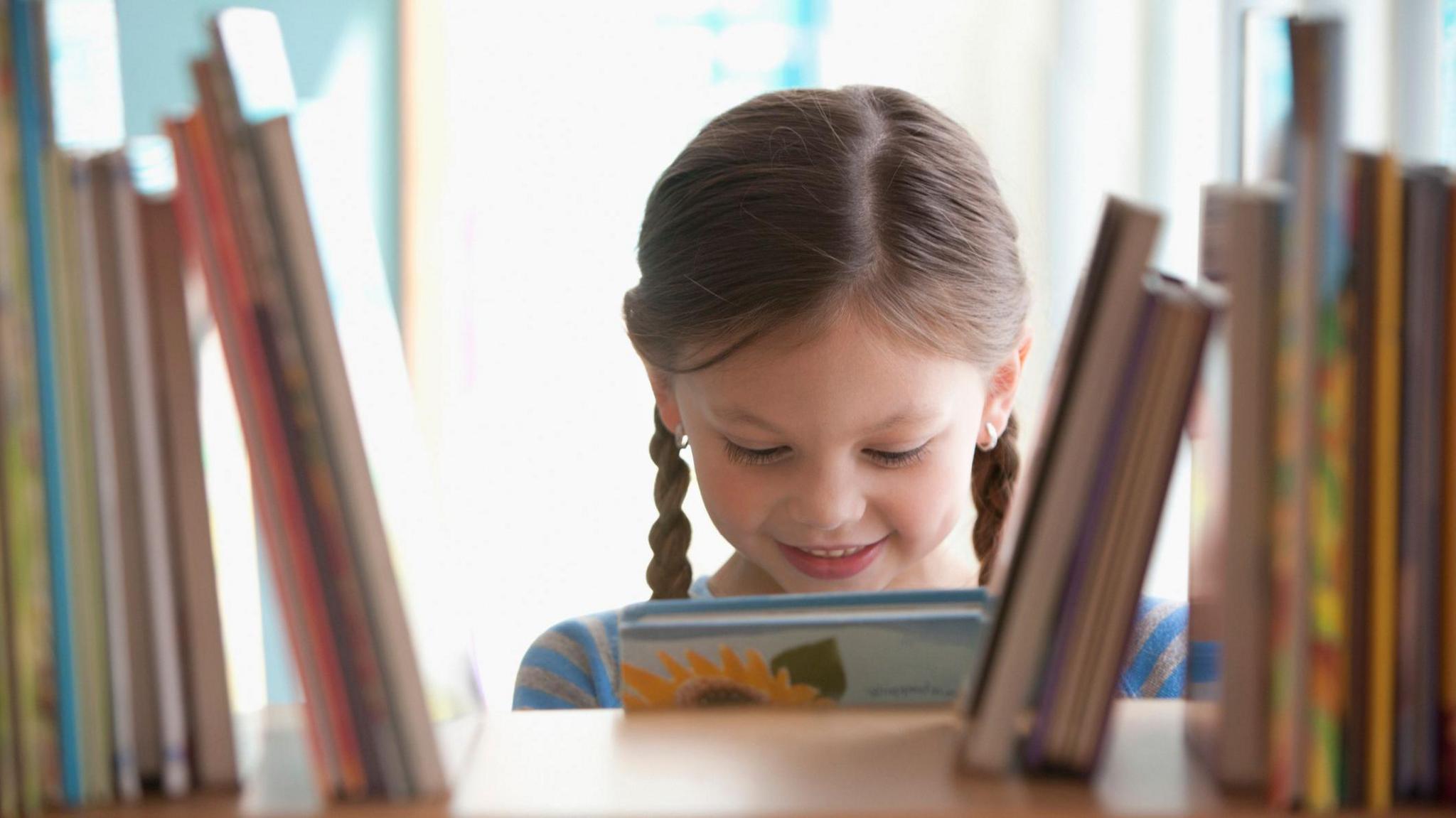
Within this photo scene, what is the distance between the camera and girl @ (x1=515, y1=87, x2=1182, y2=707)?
1143mm

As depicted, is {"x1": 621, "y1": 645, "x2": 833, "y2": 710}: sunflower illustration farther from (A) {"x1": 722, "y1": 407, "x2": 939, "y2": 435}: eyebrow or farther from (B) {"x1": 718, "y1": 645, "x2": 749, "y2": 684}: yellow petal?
(A) {"x1": 722, "y1": 407, "x2": 939, "y2": 435}: eyebrow

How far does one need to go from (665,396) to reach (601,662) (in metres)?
0.27

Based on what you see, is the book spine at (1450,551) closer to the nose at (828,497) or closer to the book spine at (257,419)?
the book spine at (257,419)

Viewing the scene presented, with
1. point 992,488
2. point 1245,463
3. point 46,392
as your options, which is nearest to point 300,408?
point 46,392

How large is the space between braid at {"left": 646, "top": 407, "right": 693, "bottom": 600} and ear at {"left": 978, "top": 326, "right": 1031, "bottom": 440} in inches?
13.0

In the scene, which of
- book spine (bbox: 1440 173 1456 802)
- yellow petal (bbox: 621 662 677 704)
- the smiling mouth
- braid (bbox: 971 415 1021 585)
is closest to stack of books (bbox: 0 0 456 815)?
yellow petal (bbox: 621 662 677 704)

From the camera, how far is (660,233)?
128cm

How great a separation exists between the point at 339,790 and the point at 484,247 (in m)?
2.36

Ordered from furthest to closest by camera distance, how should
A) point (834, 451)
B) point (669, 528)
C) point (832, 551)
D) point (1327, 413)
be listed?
point (669, 528) < point (832, 551) < point (834, 451) < point (1327, 413)

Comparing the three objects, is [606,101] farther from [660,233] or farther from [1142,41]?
[660,233]

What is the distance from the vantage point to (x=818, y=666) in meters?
0.73

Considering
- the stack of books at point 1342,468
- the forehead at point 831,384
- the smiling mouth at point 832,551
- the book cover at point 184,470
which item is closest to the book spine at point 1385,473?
the stack of books at point 1342,468

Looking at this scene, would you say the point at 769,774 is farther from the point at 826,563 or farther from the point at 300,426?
the point at 826,563

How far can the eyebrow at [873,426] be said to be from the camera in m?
1.13
